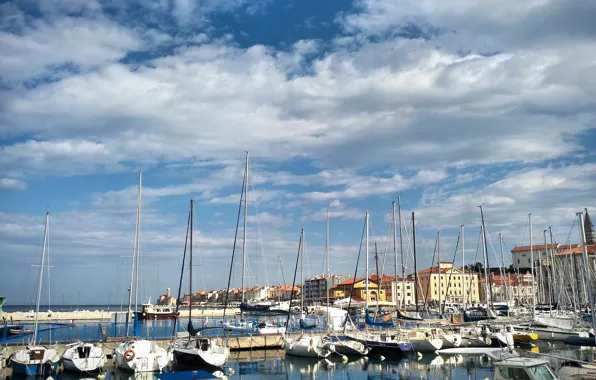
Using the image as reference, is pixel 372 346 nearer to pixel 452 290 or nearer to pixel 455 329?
pixel 455 329

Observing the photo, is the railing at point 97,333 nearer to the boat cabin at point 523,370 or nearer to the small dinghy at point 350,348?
the small dinghy at point 350,348

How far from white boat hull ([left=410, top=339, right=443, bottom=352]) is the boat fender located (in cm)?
2348

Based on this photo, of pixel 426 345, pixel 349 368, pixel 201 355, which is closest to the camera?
pixel 201 355

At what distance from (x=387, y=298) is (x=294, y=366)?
129185 millimetres

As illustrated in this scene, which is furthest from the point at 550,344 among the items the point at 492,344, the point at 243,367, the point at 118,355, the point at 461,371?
the point at 118,355

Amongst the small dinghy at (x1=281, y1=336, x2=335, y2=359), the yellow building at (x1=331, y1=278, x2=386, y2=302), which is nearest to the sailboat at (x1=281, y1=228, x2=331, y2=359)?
the small dinghy at (x1=281, y1=336, x2=335, y2=359)

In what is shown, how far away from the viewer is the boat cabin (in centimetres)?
2033

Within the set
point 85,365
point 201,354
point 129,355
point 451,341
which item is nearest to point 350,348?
point 451,341

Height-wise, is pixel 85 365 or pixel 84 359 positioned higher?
pixel 84 359

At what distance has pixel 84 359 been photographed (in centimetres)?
3412

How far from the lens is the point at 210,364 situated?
A: 115 ft

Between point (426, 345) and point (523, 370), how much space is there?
2444 centimetres

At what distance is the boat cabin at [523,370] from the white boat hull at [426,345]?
2286cm

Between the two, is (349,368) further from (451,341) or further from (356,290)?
(356,290)
